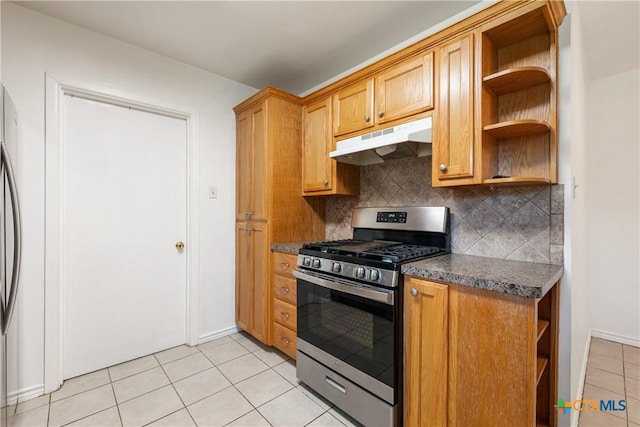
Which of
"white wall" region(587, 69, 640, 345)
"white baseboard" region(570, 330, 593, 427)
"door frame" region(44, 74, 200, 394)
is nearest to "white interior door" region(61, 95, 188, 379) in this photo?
"door frame" region(44, 74, 200, 394)

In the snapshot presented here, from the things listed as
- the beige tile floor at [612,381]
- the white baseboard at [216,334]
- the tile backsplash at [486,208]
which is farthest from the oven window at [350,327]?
the beige tile floor at [612,381]

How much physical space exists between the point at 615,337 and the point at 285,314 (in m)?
3.08

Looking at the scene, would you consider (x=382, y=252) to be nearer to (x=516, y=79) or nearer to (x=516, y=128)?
(x=516, y=128)

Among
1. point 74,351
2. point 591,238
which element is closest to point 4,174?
point 74,351

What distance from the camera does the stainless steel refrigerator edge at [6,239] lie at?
133cm

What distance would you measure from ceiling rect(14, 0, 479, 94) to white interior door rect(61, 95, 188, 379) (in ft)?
1.80

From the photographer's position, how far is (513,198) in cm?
165

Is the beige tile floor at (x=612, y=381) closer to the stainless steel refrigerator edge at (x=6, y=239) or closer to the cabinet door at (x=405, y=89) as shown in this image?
the cabinet door at (x=405, y=89)

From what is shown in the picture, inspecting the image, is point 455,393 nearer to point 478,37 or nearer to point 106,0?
point 478,37

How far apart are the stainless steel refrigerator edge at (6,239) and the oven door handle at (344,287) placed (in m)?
1.48

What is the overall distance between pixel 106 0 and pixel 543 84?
261 cm

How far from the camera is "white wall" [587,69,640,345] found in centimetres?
253

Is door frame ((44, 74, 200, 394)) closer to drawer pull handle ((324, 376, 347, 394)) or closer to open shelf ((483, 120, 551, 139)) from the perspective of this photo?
drawer pull handle ((324, 376, 347, 394))

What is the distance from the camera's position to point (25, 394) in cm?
179
